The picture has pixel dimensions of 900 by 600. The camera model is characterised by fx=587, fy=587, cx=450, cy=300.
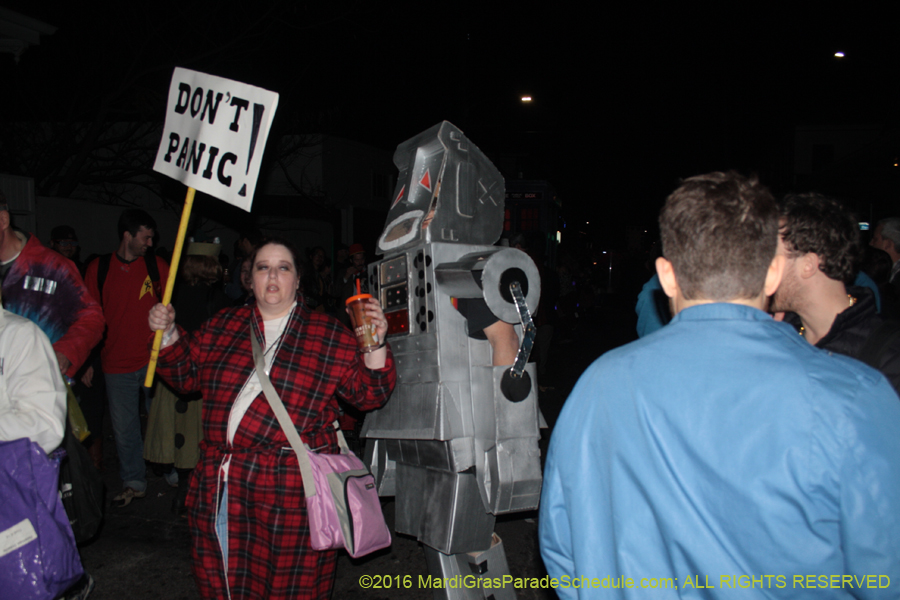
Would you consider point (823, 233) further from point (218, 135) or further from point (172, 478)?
point (172, 478)

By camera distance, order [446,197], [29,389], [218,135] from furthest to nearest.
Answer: [446,197]
[218,135]
[29,389]

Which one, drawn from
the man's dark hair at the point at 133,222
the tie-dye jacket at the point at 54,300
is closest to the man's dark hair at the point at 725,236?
the tie-dye jacket at the point at 54,300

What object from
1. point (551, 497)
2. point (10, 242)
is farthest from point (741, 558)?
point (10, 242)

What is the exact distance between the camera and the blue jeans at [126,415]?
4746 mm

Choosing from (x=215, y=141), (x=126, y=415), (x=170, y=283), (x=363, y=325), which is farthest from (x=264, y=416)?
(x=126, y=415)

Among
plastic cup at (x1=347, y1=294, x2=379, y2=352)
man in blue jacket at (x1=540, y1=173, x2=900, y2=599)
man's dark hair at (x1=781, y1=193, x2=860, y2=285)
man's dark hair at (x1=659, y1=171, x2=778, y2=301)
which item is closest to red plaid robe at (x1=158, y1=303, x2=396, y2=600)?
plastic cup at (x1=347, y1=294, x2=379, y2=352)

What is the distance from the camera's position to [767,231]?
1259mm

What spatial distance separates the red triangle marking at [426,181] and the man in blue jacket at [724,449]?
2.07m

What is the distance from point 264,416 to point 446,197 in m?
1.47

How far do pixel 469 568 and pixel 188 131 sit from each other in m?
2.59

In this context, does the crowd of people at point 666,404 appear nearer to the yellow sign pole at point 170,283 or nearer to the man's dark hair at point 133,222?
the yellow sign pole at point 170,283

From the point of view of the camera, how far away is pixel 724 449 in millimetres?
1176

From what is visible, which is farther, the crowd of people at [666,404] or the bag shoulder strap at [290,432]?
the bag shoulder strap at [290,432]

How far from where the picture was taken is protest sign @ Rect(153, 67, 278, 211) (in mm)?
2725
